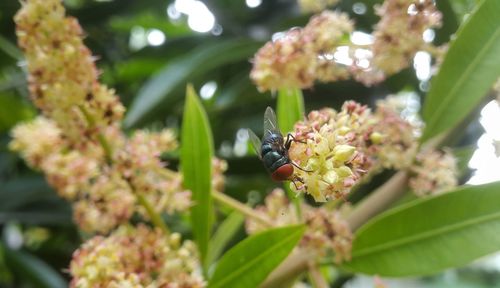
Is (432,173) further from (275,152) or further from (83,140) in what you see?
(83,140)

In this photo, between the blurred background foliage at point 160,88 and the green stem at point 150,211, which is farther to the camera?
the blurred background foliage at point 160,88

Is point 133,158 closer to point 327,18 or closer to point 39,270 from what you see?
point 327,18

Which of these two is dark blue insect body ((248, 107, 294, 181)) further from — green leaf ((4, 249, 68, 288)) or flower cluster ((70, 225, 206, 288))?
green leaf ((4, 249, 68, 288))

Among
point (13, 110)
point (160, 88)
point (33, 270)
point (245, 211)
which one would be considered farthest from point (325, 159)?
point (13, 110)

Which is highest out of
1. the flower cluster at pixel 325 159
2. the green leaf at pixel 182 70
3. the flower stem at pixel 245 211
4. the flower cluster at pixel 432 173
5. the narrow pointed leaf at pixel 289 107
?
the green leaf at pixel 182 70

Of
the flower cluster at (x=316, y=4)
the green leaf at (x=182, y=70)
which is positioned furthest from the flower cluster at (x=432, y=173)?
the green leaf at (x=182, y=70)

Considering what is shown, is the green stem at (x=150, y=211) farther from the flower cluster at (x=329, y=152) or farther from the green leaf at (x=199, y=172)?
the flower cluster at (x=329, y=152)
